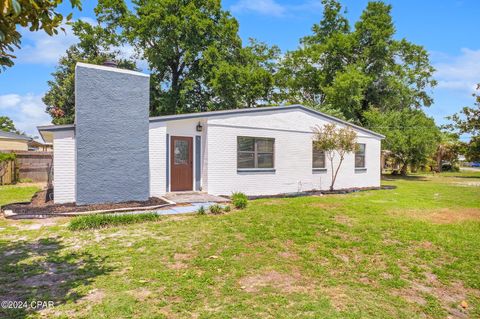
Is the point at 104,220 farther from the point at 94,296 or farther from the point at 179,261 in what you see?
the point at 94,296

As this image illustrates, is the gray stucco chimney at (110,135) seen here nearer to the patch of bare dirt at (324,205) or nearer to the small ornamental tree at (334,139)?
the patch of bare dirt at (324,205)

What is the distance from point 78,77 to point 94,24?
71.5ft

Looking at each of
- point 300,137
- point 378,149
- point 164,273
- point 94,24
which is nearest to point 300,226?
point 164,273

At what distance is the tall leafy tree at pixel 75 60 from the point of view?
25703mm

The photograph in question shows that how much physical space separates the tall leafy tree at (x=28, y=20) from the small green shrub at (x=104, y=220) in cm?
413

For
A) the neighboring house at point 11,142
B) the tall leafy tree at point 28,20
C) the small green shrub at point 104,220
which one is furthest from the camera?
the neighboring house at point 11,142

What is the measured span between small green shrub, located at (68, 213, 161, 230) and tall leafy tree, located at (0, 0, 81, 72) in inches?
163

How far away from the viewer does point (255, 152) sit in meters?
12.7

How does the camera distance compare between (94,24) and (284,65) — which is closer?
(94,24)

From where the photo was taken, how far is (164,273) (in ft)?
13.7

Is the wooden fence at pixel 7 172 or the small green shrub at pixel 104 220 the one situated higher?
the wooden fence at pixel 7 172

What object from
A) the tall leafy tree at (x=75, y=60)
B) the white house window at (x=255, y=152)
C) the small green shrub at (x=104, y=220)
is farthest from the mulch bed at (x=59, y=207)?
the tall leafy tree at (x=75, y=60)

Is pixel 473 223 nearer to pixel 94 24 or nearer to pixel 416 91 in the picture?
pixel 416 91

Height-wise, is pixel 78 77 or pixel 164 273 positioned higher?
pixel 78 77
